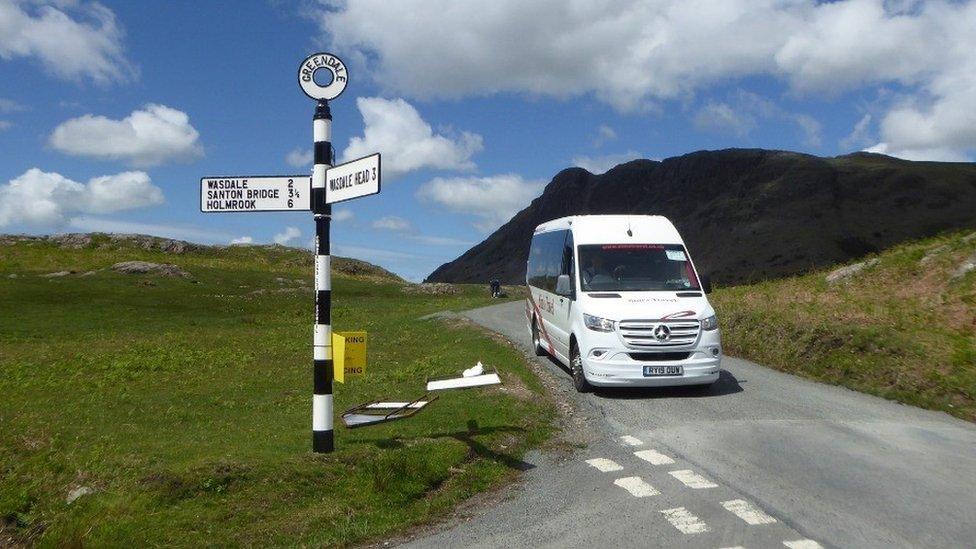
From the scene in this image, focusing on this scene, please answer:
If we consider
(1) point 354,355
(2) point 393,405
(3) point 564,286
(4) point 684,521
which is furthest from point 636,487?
(3) point 564,286

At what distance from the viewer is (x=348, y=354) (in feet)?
26.9

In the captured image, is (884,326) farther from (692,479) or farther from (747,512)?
(747,512)

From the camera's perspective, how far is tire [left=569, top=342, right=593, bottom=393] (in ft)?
43.3

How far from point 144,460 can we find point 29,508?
1138 millimetres

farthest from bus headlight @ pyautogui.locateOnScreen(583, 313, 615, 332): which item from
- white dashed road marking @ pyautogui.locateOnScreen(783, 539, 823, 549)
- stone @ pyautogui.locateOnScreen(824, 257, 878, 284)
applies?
stone @ pyautogui.locateOnScreen(824, 257, 878, 284)

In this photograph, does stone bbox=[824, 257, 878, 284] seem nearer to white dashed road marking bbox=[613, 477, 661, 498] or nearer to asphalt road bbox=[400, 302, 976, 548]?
asphalt road bbox=[400, 302, 976, 548]

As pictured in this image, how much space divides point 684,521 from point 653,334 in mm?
5979

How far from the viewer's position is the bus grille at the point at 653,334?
12386 mm

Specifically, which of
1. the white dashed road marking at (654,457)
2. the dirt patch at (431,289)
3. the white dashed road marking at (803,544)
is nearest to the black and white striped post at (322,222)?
the white dashed road marking at (654,457)

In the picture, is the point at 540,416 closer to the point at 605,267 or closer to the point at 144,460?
the point at 605,267

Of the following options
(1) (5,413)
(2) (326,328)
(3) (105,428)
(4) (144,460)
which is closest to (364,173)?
(2) (326,328)

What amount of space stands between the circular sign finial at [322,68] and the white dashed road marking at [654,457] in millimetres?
5306

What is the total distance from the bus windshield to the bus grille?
4.01 feet

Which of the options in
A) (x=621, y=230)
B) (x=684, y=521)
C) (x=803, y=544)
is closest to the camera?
(x=803, y=544)
